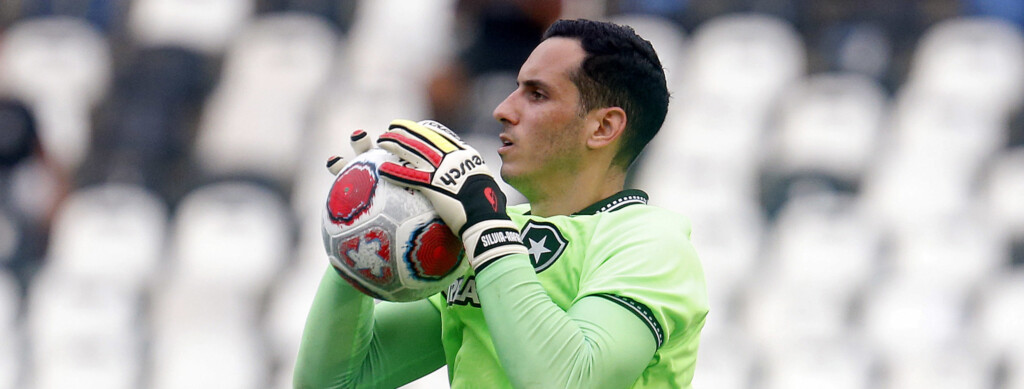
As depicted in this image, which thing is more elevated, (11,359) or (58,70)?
(58,70)

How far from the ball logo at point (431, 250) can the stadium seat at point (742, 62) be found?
6.70 metres

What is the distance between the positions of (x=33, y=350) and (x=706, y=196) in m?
4.09

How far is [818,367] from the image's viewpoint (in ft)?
24.3

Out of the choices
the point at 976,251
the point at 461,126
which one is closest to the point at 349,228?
the point at 461,126

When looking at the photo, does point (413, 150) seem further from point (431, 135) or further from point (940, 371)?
point (940, 371)

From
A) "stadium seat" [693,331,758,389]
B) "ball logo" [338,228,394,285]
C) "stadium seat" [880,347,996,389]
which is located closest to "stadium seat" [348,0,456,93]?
"stadium seat" [693,331,758,389]

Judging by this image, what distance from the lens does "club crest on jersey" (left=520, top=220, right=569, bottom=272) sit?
240 cm

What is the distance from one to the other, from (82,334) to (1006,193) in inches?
225

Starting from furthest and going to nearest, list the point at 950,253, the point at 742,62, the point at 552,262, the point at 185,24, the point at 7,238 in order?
the point at 742,62, the point at 185,24, the point at 950,253, the point at 7,238, the point at 552,262

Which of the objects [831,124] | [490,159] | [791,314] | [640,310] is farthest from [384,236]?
[831,124]

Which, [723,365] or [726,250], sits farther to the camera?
[726,250]

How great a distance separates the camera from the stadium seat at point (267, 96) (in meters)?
8.23

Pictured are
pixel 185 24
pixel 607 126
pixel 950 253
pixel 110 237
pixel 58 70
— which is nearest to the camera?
pixel 607 126

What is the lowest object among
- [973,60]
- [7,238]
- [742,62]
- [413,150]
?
[7,238]
